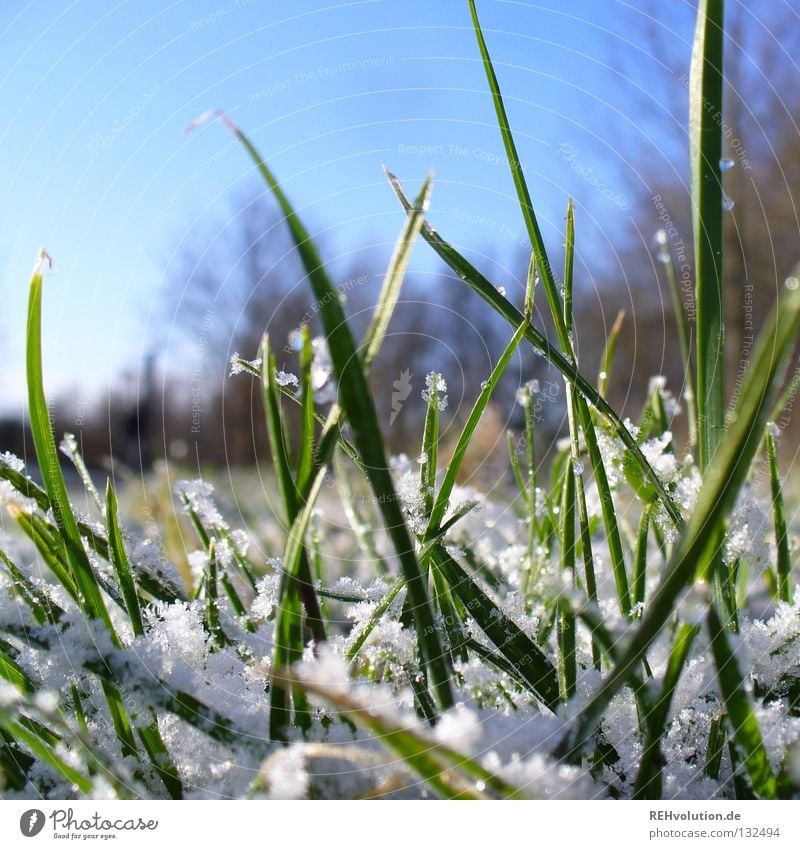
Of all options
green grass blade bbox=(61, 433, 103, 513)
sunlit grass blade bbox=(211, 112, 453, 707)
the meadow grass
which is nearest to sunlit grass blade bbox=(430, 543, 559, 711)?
the meadow grass

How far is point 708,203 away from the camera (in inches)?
10.9

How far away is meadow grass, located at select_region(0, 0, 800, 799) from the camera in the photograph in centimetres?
22

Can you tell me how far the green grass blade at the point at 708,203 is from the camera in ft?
0.88

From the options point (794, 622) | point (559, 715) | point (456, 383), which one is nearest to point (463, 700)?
point (559, 715)

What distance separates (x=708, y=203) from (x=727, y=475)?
13cm

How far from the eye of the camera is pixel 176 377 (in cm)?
105

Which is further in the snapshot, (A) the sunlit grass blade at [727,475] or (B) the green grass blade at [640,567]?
(B) the green grass blade at [640,567]

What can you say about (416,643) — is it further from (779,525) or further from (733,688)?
(779,525)

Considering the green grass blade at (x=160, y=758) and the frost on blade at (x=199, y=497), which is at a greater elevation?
the frost on blade at (x=199, y=497)

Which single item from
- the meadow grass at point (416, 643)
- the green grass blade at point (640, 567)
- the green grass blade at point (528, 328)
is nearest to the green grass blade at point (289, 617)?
the meadow grass at point (416, 643)

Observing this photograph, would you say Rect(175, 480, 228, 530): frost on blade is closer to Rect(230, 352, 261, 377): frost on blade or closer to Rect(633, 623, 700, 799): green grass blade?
Rect(230, 352, 261, 377): frost on blade

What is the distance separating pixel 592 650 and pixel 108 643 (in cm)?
23

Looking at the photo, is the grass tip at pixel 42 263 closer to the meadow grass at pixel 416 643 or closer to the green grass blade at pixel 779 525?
the meadow grass at pixel 416 643
